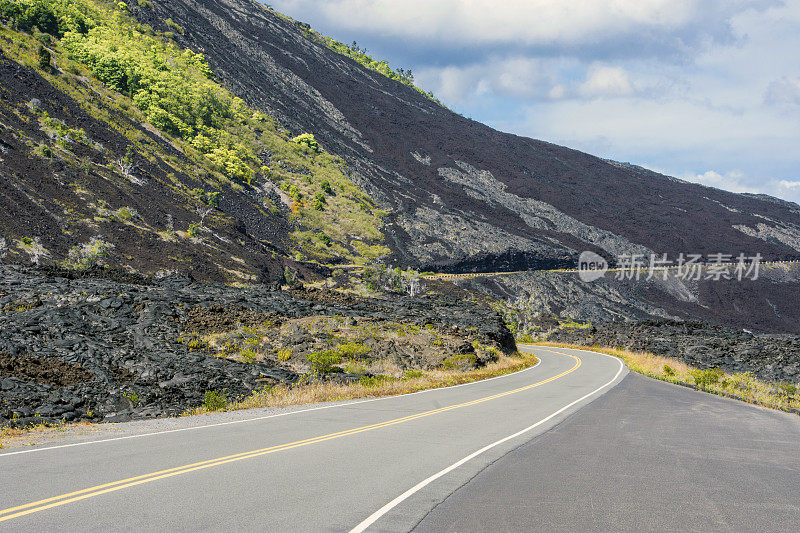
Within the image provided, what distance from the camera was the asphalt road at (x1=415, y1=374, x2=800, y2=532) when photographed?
6.53 metres

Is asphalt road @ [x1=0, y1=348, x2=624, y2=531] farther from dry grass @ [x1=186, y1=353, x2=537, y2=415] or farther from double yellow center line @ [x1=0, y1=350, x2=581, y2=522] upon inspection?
dry grass @ [x1=186, y1=353, x2=537, y2=415]

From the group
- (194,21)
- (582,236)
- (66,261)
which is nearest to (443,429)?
(66,261)

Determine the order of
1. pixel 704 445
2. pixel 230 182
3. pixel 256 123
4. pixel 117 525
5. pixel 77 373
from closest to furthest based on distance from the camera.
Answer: pixel 117 525, pixel 704 445, pixel 77 373, pixel 230 182, pixel 256 123

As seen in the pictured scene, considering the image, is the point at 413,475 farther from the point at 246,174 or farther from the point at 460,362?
the point at 246,174

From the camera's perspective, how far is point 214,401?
16.7 m

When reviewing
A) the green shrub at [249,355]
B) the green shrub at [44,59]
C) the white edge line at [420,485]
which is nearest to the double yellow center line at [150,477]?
the white edge line at [420,485]

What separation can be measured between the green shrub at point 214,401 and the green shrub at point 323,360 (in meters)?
5.47

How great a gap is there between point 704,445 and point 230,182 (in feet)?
323

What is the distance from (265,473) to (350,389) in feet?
39.2

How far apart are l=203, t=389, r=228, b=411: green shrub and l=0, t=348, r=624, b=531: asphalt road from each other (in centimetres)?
297

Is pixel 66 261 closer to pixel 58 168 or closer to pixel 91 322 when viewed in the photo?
pixel 58 168

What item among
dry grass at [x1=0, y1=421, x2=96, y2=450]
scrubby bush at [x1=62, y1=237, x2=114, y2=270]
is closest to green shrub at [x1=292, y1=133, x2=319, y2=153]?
scrubby bush at [x1=62, y1=237, x2=114, y2=270]

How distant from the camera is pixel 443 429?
12914mm

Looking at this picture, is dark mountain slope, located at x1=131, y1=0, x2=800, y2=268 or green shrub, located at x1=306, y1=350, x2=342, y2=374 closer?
green shrub, located at x1=306, y1=350, x2=342, y2=374
